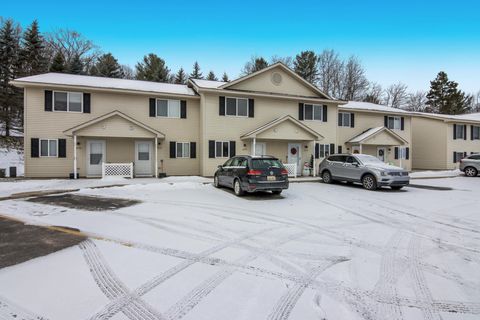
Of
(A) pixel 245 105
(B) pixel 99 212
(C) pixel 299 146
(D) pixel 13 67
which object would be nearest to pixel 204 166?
(A) pixel 245 105

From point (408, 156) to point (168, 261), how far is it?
2663 cm

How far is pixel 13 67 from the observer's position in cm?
3027

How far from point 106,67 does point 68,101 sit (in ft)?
81.3

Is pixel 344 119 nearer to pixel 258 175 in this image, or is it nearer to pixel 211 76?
pixel 258 175

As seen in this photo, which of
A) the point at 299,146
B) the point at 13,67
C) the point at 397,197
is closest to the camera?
the point at 397,197

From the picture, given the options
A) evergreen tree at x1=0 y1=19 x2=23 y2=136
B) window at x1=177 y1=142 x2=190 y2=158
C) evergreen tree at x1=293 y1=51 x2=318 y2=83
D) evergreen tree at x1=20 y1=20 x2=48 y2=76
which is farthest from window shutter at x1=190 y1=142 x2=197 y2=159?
evergreen tree at x1=293 y1=51 x2=318 y2=83

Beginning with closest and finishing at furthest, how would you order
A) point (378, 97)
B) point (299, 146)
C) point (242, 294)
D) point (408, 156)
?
1. point (242, 294)
2. point (299, 146)
3. point (408, 156)
4. point (378, 97)

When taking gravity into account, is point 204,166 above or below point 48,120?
below

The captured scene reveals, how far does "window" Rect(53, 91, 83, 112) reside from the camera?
15820 mm

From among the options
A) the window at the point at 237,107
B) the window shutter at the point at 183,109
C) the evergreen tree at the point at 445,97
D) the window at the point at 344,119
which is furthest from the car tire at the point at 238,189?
the evergreen tree at the point at 445,97

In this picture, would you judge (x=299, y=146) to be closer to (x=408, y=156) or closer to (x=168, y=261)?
(x=408, y=156)

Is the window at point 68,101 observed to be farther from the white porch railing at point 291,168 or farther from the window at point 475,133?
the window at point 475,133

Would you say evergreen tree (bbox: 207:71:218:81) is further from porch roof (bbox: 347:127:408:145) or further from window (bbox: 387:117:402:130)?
porch roof (bbox: 347:127:408:145)

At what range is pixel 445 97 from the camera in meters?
46.8
